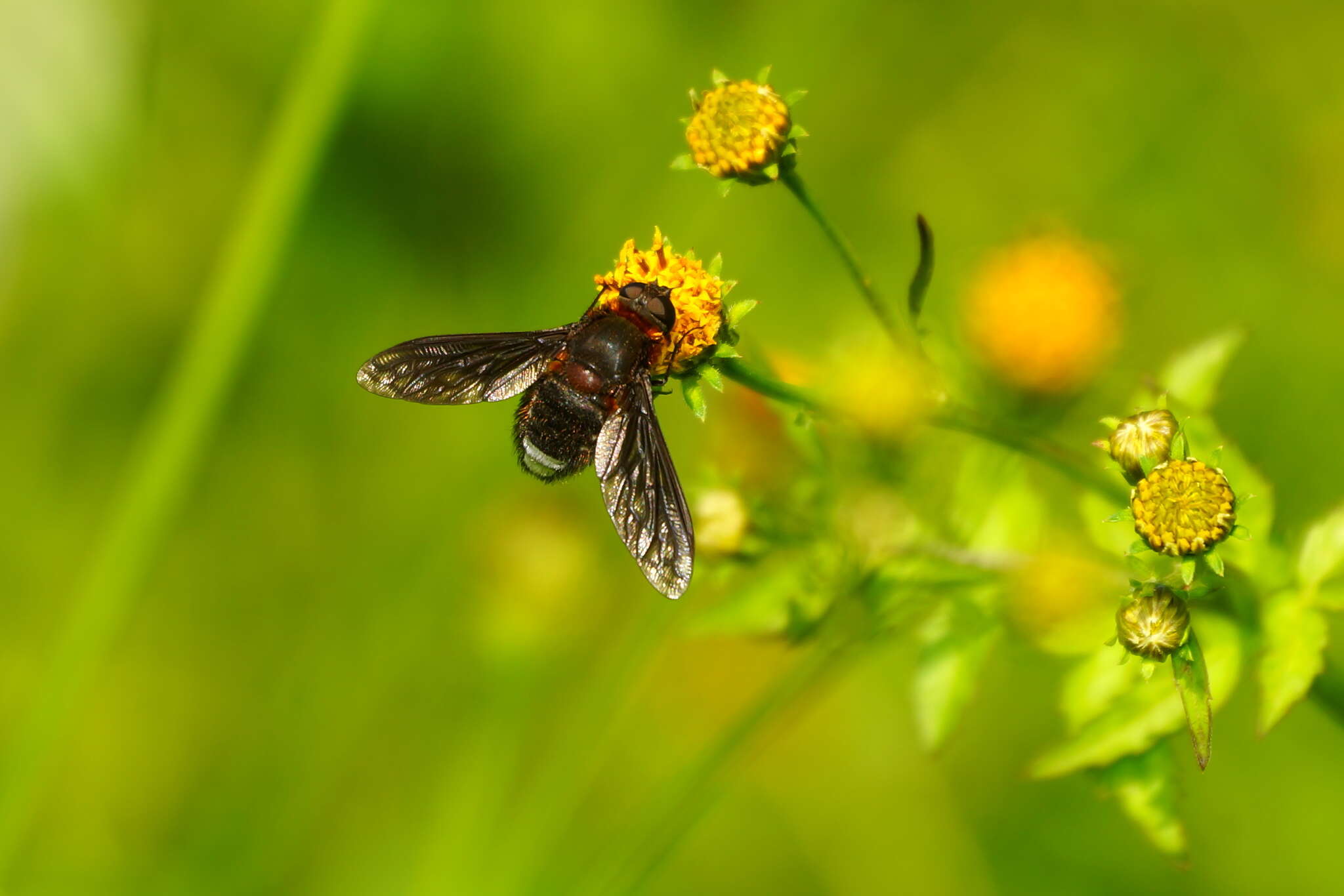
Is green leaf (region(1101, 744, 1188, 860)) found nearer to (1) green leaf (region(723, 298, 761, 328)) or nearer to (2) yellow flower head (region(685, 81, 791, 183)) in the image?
(1) green leaf (region(723, 298, 761, 328))

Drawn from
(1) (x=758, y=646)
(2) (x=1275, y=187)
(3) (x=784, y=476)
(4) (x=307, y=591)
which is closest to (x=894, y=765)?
(1) (x=758, y=646)

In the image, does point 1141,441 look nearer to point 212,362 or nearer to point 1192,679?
point 1192,679

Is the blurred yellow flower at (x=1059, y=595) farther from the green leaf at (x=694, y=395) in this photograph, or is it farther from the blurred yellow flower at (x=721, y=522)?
the green leaf at (x=694, y=395)

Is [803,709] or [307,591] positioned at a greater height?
[307,591]

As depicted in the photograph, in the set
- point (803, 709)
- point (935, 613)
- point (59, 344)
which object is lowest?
point (803, 709)

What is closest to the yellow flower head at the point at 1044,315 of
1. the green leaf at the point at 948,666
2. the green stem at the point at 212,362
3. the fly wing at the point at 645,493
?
the green leaf at the point at 948,666

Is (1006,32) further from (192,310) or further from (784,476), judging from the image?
(192,310)

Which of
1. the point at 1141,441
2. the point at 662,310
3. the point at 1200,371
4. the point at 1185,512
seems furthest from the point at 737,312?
the point at 1200,371
